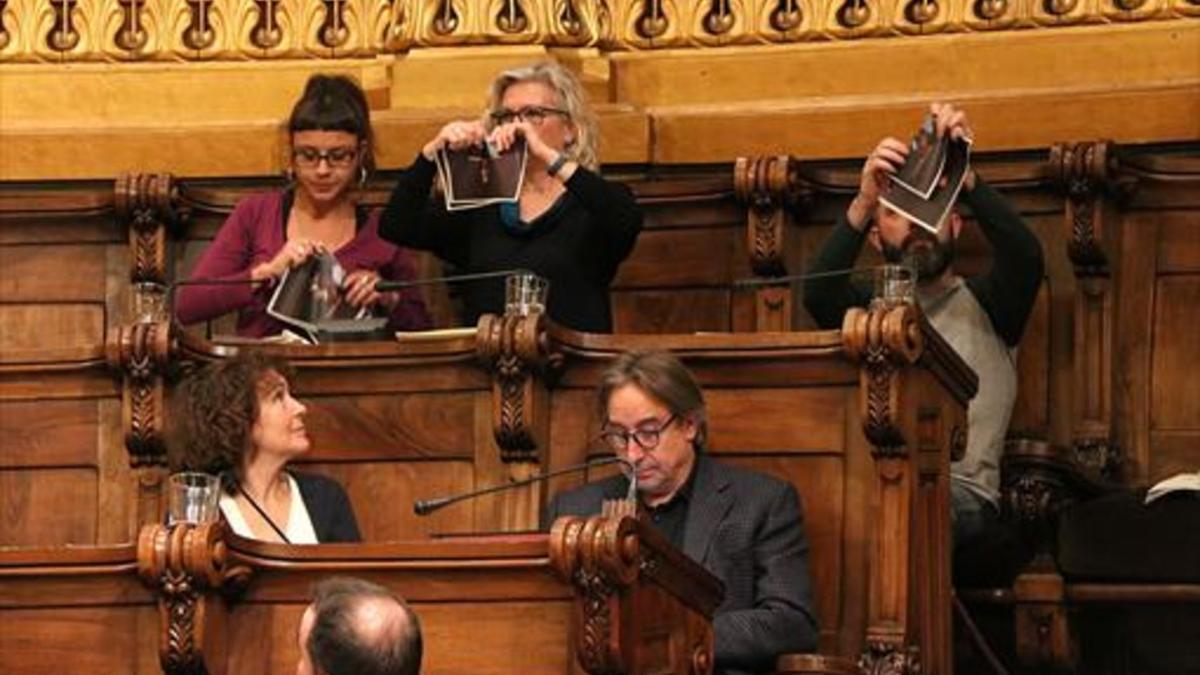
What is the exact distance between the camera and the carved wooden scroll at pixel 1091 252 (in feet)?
20.9

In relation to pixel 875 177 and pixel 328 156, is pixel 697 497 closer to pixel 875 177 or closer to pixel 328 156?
pixel 875 177

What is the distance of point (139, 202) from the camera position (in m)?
6.79

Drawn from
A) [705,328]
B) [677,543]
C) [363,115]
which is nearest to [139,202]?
[363,115]

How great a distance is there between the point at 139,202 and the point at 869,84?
1343 mm

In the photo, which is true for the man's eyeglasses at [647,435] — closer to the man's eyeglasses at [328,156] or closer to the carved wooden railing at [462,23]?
the man's eyeglasses at [328,156]

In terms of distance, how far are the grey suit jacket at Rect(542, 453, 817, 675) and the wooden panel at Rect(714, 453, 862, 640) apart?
0.33ft

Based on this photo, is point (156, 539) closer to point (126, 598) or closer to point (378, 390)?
point (126, 598)

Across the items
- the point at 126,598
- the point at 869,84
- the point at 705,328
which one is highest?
the point at 869,84

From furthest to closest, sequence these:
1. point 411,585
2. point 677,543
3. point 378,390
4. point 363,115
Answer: point 363,115, point 378,390, point 677,543, point 411,585

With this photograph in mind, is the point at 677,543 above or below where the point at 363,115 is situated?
below

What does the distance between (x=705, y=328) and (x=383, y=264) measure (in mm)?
589

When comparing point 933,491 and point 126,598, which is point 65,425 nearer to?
point 126,598

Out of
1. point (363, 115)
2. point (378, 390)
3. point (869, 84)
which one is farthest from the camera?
point (869, 84)

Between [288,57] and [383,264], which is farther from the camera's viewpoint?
[288,57]
